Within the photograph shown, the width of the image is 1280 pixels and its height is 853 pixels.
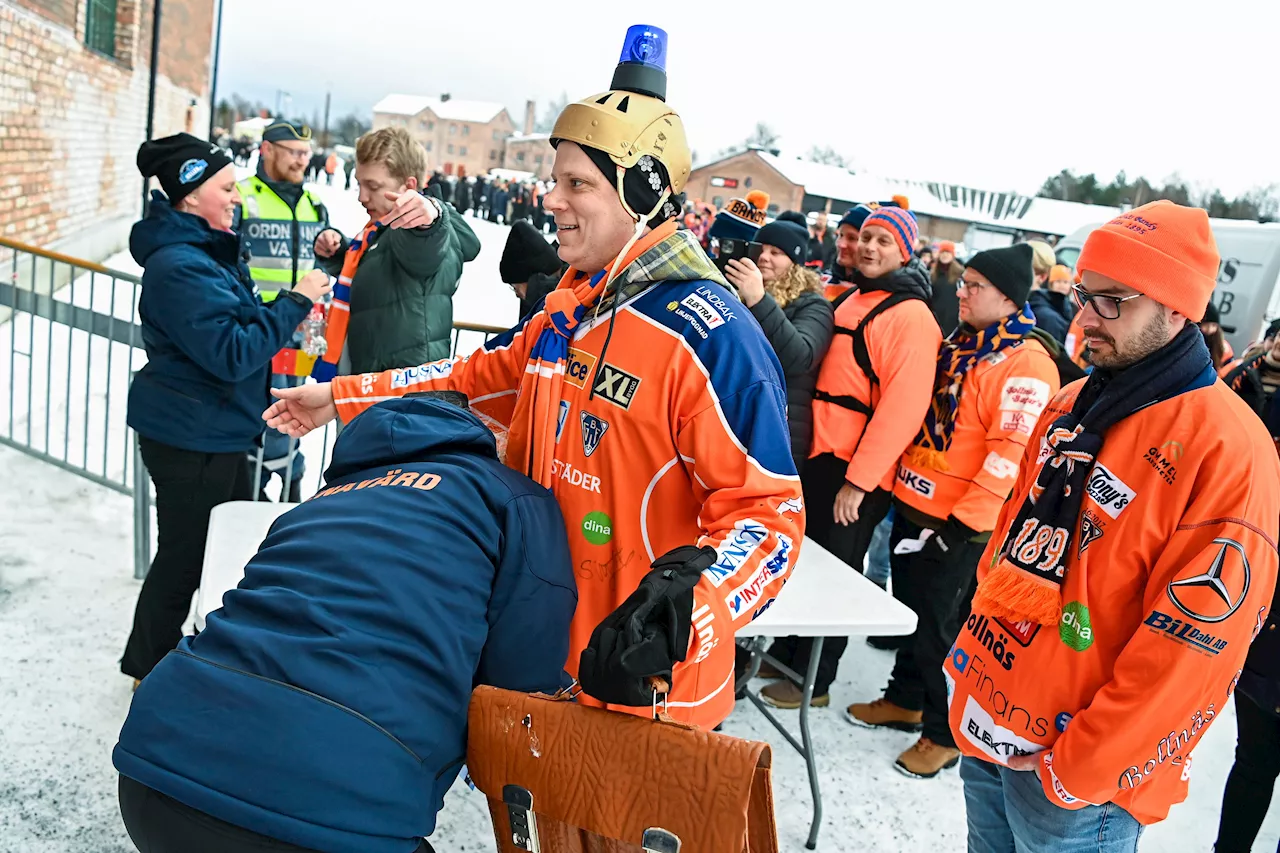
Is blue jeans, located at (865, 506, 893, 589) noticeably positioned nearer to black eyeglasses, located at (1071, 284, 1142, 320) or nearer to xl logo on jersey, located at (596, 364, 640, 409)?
black eyeglasses, located at (1071, 284, 1142, 320)

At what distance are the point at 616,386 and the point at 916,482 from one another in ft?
7.35

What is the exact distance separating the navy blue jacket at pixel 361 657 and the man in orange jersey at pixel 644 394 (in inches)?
14.0

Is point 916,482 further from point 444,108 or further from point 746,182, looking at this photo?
point 444,108

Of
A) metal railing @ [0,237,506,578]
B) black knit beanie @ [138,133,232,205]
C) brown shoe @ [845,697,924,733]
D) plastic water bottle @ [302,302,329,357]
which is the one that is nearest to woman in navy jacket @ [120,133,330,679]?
black knit beanie @ [138,133,232,205]

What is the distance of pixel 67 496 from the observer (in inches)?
190

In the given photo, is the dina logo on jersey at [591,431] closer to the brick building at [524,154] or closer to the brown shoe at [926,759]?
the brown shoe at [926,759]

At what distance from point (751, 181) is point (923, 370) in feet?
163

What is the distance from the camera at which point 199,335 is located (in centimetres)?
286

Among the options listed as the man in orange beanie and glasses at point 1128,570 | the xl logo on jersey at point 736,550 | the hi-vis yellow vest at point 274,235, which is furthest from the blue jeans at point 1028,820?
the hi-vis yellow vest at point 274,235

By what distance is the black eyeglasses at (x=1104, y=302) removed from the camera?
179cm

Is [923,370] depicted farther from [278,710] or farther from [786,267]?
[278,710]

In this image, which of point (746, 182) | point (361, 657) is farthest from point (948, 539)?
point (746, 182)

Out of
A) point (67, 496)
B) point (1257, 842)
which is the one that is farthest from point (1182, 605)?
point (67, 496)

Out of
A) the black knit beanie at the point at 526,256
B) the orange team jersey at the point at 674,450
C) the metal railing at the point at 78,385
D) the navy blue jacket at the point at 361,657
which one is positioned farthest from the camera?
the metal railing at the point at 78,385
